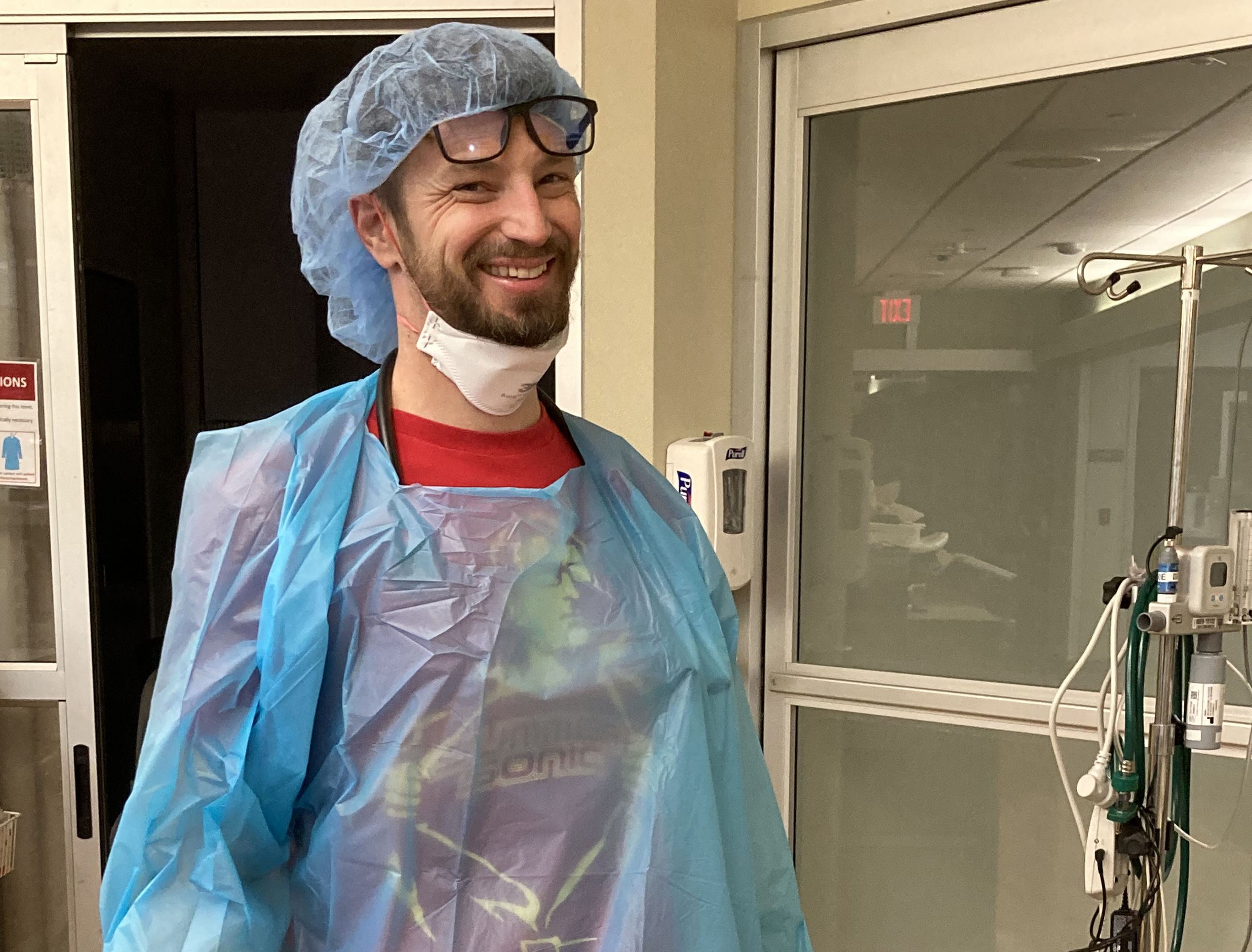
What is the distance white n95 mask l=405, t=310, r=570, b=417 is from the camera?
83 cm

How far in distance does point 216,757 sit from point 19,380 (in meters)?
1.44

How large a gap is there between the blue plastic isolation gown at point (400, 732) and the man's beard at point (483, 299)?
13cm

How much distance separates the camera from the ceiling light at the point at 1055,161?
1700 millimetres

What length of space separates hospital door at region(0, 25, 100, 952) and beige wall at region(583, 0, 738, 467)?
984 mm

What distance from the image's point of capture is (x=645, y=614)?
0.89 meters

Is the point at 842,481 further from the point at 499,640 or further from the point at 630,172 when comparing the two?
the point at 499,640

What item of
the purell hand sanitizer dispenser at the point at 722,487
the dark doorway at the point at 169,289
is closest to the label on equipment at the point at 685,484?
the purell hand sanitizer dispenser at the point at 722,487

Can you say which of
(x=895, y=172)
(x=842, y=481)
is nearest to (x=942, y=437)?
(x=842, y=481)

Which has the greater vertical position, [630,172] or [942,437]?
[630,172]

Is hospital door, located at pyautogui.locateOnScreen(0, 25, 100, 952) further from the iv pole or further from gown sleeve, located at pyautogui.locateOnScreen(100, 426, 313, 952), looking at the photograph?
the iv pole

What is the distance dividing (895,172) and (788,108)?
9.6 inches

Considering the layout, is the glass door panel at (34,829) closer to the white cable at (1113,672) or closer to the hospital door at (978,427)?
the hospital door at (978,427)

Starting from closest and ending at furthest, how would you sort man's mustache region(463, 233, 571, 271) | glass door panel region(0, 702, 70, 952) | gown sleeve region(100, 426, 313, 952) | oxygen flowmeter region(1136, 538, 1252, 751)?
gown sleeve region(100, 426, 313, 952) < man's mustache region(463, 233, 571, 271) < oxygen flowmeter region(1136, 538, 1252, 751) < glass door panel region(0, 702, 70, 952)

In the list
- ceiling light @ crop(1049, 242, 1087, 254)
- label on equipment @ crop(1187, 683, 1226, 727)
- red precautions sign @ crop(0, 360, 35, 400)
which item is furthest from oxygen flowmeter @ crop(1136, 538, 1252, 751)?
red precautions sign @ crop(0, 360, 35, 400)
